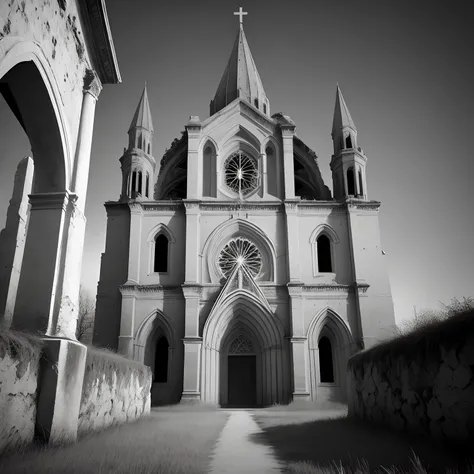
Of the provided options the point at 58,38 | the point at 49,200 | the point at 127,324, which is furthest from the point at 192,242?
the point at 58,38

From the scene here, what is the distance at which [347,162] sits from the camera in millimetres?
25047

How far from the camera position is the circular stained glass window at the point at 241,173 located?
2522cm

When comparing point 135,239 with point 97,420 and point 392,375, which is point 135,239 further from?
point 392,375

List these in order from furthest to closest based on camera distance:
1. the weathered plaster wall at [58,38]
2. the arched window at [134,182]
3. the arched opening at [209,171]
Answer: the arched window at [134,182], the arched opening at [209,171], the weathered plaster wall at [58,38]

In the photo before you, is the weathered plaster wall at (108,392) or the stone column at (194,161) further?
the stone column at (194,161)

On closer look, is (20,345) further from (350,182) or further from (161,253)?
(350,182)

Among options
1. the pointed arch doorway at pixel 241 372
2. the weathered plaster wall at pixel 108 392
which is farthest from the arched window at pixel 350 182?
the weathered plaster wall at pixel 108 392

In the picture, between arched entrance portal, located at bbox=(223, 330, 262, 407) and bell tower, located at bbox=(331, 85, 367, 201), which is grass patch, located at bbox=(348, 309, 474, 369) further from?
bell tower, located at bbox=(331, 85, 367, 201)

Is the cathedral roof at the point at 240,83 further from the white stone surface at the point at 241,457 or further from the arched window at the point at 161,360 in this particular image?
the white stone surface at the point at 241,457

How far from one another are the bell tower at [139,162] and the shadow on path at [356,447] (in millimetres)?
18064

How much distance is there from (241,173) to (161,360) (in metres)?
10.9

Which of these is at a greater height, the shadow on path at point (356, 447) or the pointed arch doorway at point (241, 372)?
the pointed arch doorway at point (241, 372)

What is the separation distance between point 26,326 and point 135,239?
648 inches

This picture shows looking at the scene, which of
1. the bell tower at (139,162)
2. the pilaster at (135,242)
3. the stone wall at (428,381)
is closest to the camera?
the stone wall at (428,381)
